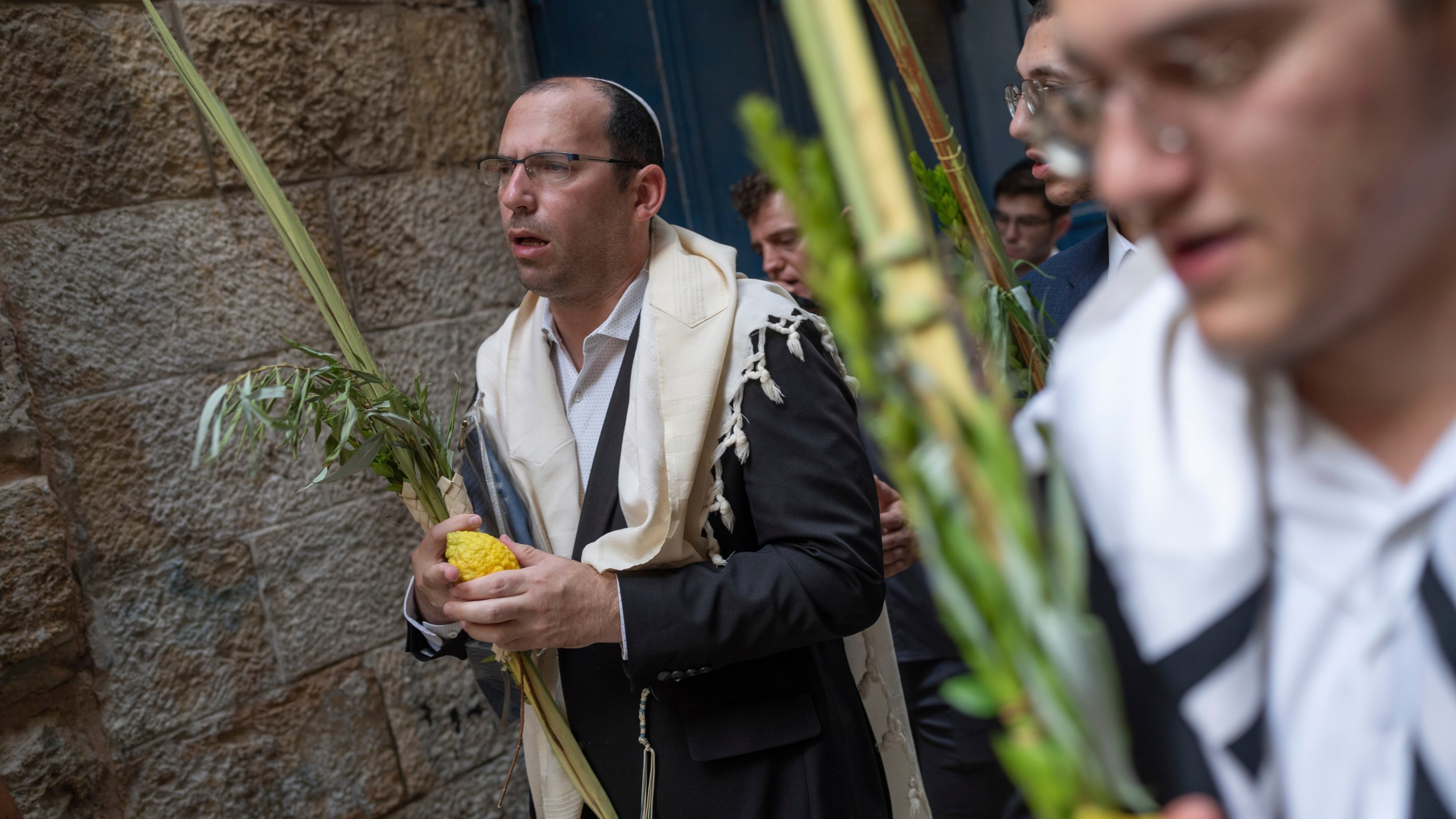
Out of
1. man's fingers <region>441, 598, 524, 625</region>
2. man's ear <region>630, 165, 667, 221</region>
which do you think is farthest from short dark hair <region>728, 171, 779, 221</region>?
man's fingers <region>441, 598, 524, 625</region>

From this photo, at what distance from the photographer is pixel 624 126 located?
2400mm

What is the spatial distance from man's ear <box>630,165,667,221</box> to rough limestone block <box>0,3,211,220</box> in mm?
1281

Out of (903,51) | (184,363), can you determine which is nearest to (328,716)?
(184,363)

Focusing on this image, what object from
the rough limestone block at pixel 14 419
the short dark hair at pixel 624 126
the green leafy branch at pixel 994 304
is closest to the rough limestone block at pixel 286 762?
the rough limestone block at pixel 14 419

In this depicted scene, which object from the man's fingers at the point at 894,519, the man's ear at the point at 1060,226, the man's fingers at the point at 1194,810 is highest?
the man's ear at the point at 1060,226

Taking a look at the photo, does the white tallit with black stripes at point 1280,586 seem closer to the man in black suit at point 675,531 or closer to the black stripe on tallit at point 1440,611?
the black stripe on tallit at point 1440,611

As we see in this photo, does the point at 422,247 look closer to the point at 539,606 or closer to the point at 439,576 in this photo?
Result: the point at 439,576

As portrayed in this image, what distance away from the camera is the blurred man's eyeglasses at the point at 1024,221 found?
3775 millimetres

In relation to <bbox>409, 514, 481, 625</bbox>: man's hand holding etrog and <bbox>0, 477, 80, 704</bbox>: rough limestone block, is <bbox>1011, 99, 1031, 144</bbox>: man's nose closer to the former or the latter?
<bbox>409, 514, 481, 625</bbox>: man's hand holding etrog

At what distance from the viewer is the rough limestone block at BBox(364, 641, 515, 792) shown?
10.3 feet

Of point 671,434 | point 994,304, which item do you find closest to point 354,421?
point 671,434

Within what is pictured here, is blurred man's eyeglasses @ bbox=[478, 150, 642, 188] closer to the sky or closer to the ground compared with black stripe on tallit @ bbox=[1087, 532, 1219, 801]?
closer to the sky

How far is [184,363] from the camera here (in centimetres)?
279

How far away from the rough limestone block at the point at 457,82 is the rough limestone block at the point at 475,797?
5.77ft
